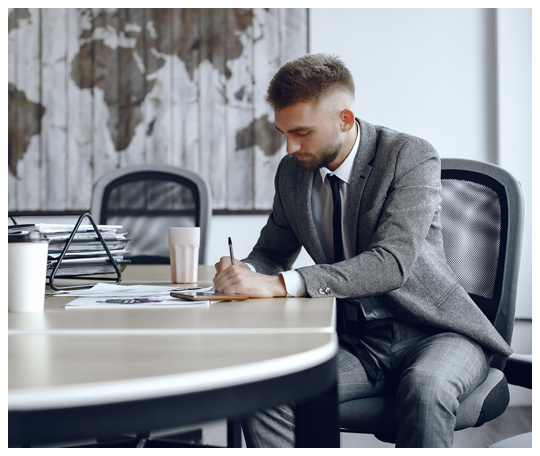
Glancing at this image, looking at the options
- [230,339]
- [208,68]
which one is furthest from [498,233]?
[208,68]

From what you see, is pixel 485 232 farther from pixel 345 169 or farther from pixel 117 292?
pixel 117 292

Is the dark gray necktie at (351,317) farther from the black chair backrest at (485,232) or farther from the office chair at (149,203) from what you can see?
the office chair at (149,203)

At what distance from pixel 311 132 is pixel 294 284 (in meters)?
0.56

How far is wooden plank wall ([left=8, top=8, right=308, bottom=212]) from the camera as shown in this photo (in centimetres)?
263

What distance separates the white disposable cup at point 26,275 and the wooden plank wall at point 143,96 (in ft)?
6.28

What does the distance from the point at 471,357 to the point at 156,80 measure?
2.14 m

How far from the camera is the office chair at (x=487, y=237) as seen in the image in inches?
46.7

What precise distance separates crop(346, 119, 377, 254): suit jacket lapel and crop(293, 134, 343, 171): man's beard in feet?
0.24

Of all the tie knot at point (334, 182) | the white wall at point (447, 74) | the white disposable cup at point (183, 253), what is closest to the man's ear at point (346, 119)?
the tie knot at point (334, 182)

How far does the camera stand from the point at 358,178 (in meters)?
1.30

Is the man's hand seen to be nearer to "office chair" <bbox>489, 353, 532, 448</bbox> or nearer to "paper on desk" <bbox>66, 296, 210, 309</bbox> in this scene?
"paper on desk" <bbox>66, 296, 210, 309</bbox>

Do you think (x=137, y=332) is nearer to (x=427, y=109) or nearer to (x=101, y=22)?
(x=427, y=109)

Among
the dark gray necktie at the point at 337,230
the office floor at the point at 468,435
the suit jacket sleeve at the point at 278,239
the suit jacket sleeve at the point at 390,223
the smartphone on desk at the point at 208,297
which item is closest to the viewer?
Answer: the smartphone on desk at the point at 208,297

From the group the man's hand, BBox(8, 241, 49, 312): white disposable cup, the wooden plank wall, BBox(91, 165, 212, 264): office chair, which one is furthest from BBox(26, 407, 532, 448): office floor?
BBox(8, 241, 49, 312): white disposable cup
